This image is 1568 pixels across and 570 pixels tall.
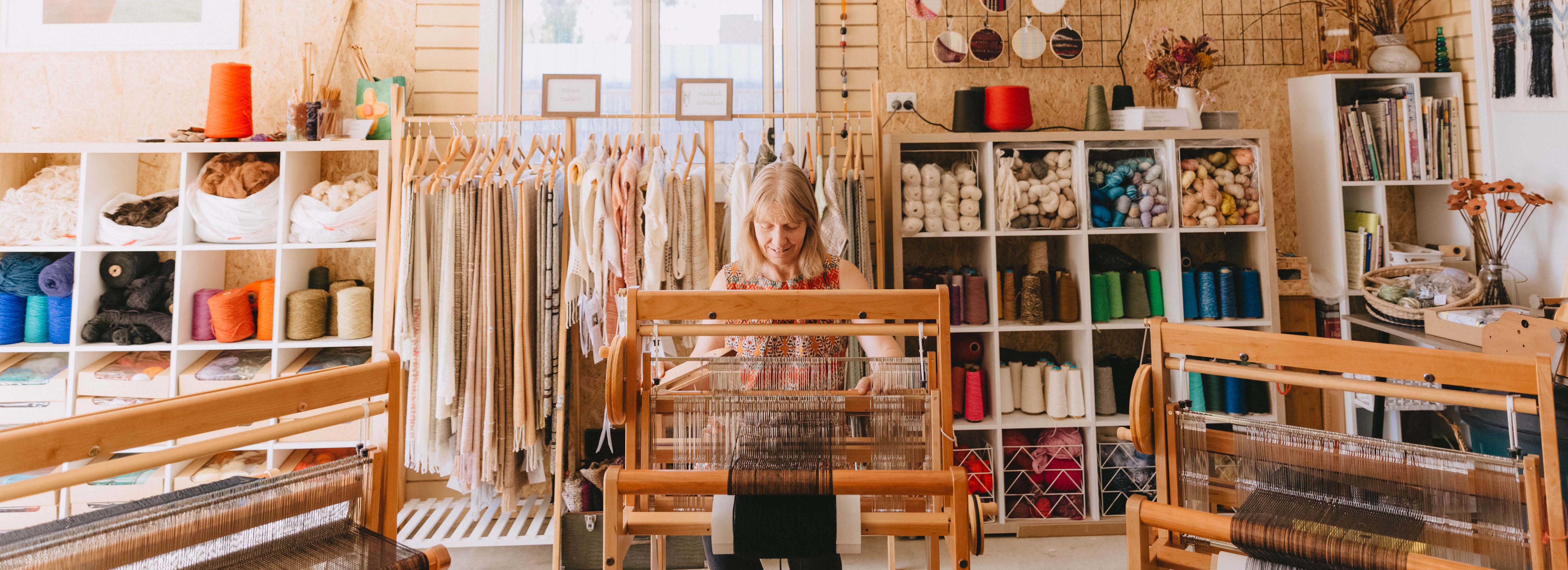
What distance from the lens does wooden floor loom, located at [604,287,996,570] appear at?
131cm

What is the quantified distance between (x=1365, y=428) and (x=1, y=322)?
5305 mm

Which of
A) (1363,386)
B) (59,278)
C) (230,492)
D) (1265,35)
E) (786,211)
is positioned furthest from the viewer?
(1265,35)

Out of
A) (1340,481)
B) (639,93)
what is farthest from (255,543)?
(639,93)

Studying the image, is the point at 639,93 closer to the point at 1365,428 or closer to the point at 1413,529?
the point at 1413,529

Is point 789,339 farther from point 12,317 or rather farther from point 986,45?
point 12,317

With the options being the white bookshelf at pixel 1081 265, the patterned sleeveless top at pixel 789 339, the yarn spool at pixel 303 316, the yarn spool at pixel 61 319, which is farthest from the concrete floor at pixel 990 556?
the yarn spool at pixel 61 319

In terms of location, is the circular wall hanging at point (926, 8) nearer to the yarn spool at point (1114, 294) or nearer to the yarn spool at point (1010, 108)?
the yarn spool at point (1010, 108)

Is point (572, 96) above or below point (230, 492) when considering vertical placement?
above

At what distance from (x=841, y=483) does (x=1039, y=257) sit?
2149 millimetres

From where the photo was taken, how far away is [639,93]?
11.1ft

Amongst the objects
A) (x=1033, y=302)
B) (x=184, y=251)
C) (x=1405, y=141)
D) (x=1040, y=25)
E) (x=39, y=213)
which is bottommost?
(x=1033, y=302)

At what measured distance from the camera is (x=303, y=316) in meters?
2.97

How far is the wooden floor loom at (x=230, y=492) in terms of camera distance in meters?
0.99

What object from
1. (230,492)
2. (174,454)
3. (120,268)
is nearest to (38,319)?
(120,268)
